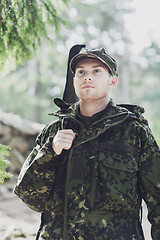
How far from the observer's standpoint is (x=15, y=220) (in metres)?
5.88

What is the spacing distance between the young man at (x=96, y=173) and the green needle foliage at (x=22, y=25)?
3.57 feet

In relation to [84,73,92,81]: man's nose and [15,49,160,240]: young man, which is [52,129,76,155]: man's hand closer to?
[15,49,160,240]: young man

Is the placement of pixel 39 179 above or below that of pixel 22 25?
below

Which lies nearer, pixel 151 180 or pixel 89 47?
pixel 151 180

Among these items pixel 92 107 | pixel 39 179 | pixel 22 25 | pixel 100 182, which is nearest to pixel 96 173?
pixel 100 182

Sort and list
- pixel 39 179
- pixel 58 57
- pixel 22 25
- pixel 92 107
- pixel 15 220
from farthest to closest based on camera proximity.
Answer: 1. pixel 58 57
2. pixel 15 220
3. pixel 22 25
4. pixel 92 107
5. pixel 39 179

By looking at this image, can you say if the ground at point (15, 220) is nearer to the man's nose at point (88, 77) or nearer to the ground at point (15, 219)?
the ground at point (15, 219)

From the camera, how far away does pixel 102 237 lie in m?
2.03

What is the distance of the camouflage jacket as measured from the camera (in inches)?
82.5

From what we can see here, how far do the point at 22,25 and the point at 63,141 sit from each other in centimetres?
166

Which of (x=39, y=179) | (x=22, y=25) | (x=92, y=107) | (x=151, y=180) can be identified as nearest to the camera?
(x=151, y=180)

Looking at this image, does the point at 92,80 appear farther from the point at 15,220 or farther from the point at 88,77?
the point at 15,220

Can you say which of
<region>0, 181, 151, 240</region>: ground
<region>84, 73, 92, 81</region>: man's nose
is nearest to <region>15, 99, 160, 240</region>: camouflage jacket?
<region>84, 73, 92, 81</region>: man's nose

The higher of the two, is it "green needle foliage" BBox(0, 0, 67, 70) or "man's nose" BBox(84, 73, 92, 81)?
"green needle foliage" BBox(0, 0, 67, 70)
